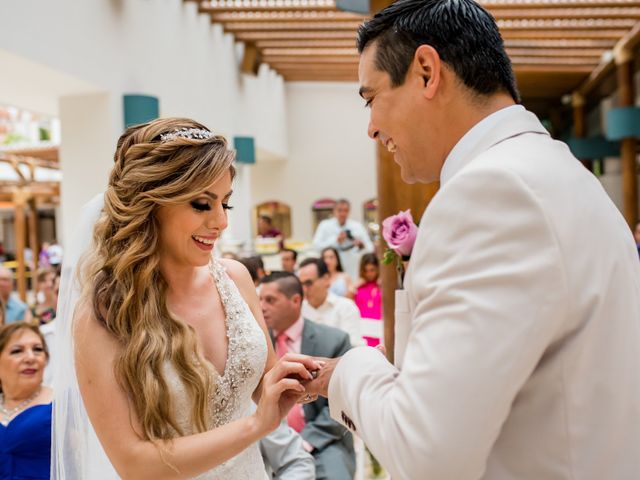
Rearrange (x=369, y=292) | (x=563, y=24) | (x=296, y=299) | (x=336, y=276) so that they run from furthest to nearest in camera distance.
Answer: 1. (x=563, y=24)
2. (x=336, y=276)
3. (x=369, y=292)
4. (x=296, y=299)

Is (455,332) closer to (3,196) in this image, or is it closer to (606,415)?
(606,415)

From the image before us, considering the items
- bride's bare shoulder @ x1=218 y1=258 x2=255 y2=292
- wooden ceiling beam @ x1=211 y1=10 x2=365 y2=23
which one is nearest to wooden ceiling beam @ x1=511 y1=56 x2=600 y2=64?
wooden ceiling beam @ x1=211 y1=10 x2=365 y2=23

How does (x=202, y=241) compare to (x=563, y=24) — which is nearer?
(x=202, y=241)

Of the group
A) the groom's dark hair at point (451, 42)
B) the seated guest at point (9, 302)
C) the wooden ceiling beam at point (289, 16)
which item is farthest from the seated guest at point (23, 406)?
the wooden ceiling beam at point (289, 16)

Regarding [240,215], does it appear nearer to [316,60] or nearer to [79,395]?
[316,60]

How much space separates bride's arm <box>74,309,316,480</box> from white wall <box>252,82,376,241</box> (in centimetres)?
1487

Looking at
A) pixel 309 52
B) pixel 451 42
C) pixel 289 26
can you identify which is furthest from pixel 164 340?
pixel 309 52

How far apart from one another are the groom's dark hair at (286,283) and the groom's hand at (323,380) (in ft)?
8.71

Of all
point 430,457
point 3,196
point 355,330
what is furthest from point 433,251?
point 3,196

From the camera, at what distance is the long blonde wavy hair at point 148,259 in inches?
67.4

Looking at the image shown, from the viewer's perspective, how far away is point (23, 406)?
310cm

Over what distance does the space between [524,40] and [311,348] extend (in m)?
8.92

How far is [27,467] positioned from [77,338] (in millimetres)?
1469

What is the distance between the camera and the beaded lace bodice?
1940mm
